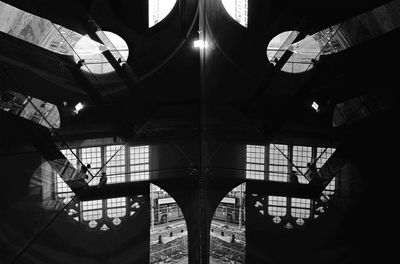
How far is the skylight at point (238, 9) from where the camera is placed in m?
2.89

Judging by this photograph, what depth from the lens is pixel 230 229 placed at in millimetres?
1040

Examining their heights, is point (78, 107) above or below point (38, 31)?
below

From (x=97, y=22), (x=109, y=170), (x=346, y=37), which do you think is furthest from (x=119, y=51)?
(x=346, y=37)

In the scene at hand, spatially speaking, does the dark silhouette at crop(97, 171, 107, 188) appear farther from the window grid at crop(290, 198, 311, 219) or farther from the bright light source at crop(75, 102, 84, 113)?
Result: the window grid at crop(290, 198, 311, 219)

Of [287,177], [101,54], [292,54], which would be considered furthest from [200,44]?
[287,177]

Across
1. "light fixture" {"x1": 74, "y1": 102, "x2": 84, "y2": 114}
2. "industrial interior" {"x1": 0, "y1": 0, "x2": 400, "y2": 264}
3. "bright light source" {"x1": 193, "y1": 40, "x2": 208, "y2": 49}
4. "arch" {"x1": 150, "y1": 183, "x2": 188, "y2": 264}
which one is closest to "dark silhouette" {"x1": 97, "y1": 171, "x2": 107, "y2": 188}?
"industrial interior" {"x1": 0, "y1": 0, "x2": 400, "y2": 264}

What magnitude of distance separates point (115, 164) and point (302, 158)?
24.0 inches

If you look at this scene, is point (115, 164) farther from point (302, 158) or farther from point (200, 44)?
point (200, 44)

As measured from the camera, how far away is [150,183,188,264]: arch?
966mm

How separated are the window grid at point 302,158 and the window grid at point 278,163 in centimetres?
4

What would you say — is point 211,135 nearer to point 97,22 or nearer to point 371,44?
point 97,22

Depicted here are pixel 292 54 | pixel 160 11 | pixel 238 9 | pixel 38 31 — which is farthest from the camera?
pixel 160 11

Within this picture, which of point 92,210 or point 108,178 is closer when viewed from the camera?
point 92,210

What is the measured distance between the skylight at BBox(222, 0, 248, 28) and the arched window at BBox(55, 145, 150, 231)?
172cm
